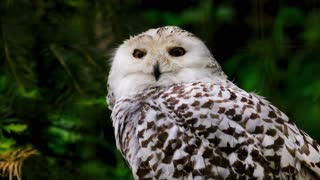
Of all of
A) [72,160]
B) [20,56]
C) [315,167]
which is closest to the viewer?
[315,167]

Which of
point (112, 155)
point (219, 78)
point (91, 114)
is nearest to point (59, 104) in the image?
point (91, 114)

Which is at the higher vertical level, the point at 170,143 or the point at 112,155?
the point at 170,143

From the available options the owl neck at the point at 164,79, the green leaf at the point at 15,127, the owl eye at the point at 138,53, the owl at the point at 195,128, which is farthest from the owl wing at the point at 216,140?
the green leaf at the point at 15,127

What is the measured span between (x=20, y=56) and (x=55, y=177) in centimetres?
48

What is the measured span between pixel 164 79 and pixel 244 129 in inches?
16.4

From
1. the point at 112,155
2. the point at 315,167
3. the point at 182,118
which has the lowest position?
the point at 112,155

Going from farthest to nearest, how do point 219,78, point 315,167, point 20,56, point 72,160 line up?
point 72,160, point 20,56, point 219,78, point 315,167

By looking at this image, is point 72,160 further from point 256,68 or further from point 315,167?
point 315,167

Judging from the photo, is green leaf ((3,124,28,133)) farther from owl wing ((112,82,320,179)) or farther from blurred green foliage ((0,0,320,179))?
owl wing ((112,82,320,179))

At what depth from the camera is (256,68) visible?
149 inches

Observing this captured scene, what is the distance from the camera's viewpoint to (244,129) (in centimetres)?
278

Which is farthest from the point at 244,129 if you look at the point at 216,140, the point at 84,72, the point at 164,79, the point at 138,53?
the point at 84,72

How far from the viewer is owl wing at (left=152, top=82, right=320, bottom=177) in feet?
8.94

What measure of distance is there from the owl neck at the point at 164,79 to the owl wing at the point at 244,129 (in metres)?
0.14
